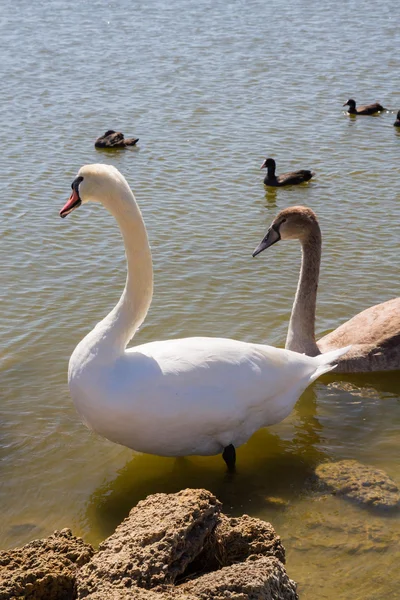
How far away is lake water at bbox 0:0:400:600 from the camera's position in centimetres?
584

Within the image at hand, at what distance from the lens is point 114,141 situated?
45.4 feet

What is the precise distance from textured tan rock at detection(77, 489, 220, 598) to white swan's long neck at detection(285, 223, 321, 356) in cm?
331

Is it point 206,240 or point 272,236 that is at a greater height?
point 272,236

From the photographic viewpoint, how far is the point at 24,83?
1741 cm

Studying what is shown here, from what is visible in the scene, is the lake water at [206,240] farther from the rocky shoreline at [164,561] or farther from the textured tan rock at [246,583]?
the textured tan rock at [246,583]

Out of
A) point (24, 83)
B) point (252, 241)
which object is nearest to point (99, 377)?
point (252, 241)

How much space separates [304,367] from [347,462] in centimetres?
72

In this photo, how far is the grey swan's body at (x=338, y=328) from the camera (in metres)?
7.53

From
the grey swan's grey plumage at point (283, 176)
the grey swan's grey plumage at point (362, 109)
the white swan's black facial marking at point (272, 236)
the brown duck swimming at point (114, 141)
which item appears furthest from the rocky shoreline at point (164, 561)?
the grey swan's grey plumage at point (362, 109)

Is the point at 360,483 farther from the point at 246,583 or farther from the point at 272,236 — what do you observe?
the point at 272,236

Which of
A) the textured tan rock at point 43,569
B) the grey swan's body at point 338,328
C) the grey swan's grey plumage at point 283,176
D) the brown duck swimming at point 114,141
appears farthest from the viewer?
the brown duck swimming at point 114,141

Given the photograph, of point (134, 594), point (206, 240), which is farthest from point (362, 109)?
point (134, 594)

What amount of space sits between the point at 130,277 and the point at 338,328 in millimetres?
2471

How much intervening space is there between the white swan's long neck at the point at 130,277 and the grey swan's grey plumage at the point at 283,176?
259 inches
